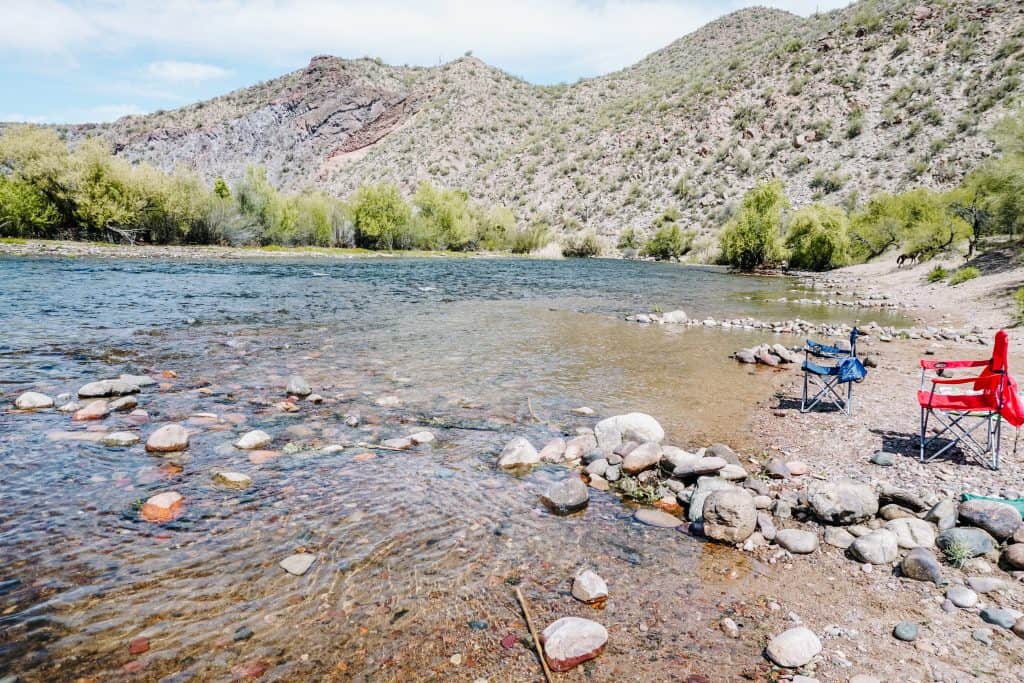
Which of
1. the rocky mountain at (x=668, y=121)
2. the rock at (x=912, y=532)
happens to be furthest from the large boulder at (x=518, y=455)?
the rocky mountain at (x=668, y=121)

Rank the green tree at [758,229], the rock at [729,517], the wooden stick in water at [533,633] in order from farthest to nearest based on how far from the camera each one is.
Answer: the green tree at [758,229], the rock at [729,517], the wooden stick in water at [533,633]

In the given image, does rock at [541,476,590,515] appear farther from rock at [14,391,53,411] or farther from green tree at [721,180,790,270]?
green tree at [721,180,790,270]

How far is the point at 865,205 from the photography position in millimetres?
52156

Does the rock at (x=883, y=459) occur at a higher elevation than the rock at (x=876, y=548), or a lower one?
higher

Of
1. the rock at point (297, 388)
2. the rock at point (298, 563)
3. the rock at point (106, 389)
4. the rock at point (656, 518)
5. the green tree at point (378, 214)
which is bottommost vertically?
the rock at point (656, 518)

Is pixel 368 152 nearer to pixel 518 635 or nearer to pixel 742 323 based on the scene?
pixel 742 323

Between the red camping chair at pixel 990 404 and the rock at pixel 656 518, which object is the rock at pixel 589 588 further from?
the red camping chair at pixel 990 404

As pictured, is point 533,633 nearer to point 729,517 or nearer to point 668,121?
point 729,517

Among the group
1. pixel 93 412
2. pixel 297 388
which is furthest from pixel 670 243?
pixel 93 412

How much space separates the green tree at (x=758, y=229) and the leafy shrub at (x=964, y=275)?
76.8 feet

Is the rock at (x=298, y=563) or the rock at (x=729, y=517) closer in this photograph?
the rock at (x=298, y=563)

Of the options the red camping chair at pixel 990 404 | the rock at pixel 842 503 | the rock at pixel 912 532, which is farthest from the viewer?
the red camping chair at pixel 990 404

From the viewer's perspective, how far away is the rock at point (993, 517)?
4.36m

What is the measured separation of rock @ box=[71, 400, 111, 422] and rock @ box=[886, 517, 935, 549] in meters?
8.76
